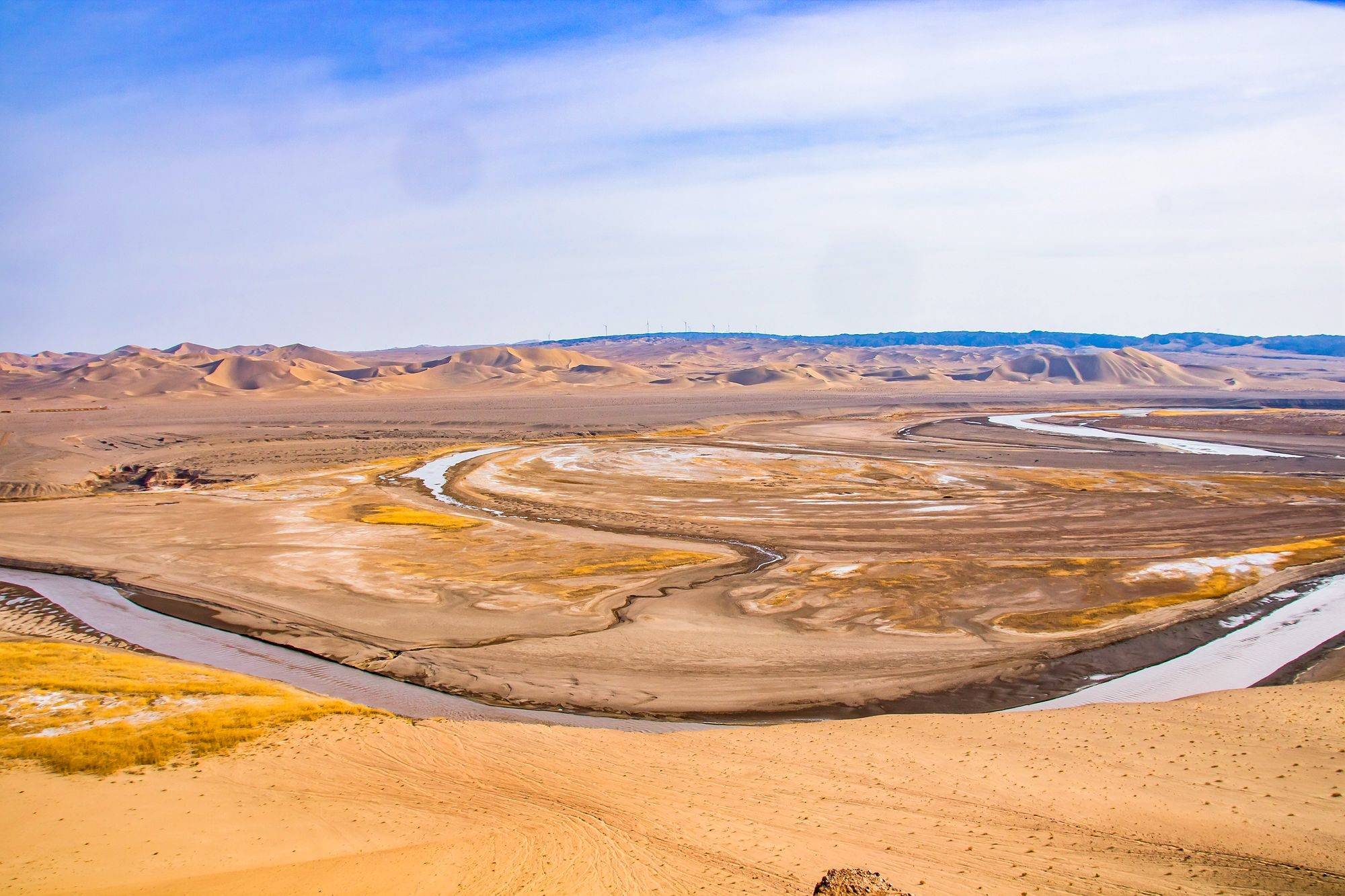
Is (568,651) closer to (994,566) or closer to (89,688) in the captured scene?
(89,688)

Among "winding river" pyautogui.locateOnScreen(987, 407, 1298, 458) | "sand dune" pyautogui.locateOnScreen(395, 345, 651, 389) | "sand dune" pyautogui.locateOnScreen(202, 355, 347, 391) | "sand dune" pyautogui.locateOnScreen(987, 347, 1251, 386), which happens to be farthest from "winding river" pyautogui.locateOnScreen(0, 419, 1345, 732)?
"sand dune" pyautogui.locateOnScreen(987, 347, 1251, 386)

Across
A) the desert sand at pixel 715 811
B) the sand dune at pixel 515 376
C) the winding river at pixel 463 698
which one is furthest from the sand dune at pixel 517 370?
the desert sand at pixel 715 811

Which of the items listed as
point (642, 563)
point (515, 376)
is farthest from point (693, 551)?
point (515, 376)

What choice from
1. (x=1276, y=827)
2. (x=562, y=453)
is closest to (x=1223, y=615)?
(x=1276, y=827)

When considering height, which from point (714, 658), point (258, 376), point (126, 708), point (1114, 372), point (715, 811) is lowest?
point (714, 658)

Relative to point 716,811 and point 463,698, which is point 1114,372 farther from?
point 716,811

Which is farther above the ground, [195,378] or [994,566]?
[195,378]
